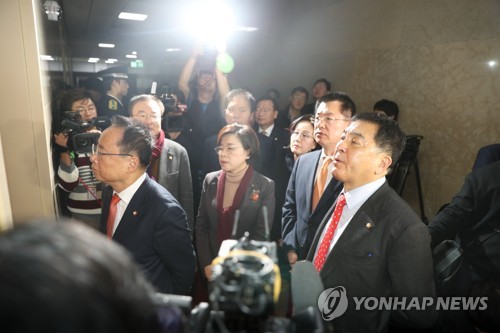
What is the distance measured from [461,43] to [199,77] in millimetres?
2949

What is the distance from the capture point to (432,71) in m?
4.07

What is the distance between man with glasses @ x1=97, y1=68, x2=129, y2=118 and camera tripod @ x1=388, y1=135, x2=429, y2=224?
3119mm

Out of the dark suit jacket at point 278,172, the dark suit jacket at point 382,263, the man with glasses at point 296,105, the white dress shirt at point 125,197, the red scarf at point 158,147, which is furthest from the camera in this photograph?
the man with glasses at point 296,105

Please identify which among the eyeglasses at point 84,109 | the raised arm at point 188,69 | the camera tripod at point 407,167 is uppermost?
the raised arm at point 188,69

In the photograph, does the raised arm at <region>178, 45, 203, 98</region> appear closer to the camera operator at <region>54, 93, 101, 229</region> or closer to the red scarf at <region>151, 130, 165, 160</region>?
the red scarf at <region>151, 130, 165, 160</region>

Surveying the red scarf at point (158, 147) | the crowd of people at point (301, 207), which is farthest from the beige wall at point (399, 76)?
the red scarf at point (158, 147)

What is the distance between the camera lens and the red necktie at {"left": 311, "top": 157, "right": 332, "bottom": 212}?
75.5 inches

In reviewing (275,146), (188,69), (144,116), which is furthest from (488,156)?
(188,69)

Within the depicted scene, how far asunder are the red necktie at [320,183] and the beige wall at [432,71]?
2672 millimetres

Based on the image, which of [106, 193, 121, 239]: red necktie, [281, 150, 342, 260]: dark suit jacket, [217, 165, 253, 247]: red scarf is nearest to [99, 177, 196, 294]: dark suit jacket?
[106, 193, 121, 239]: red necktie

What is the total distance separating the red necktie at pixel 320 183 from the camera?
1.92 meters

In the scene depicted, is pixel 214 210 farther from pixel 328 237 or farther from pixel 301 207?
pixel 328 237

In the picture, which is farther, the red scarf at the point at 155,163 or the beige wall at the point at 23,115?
the red scarf at the point at 155,163

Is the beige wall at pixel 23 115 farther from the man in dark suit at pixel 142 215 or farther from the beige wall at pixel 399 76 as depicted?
the man in dark suit at pixel 142 215
